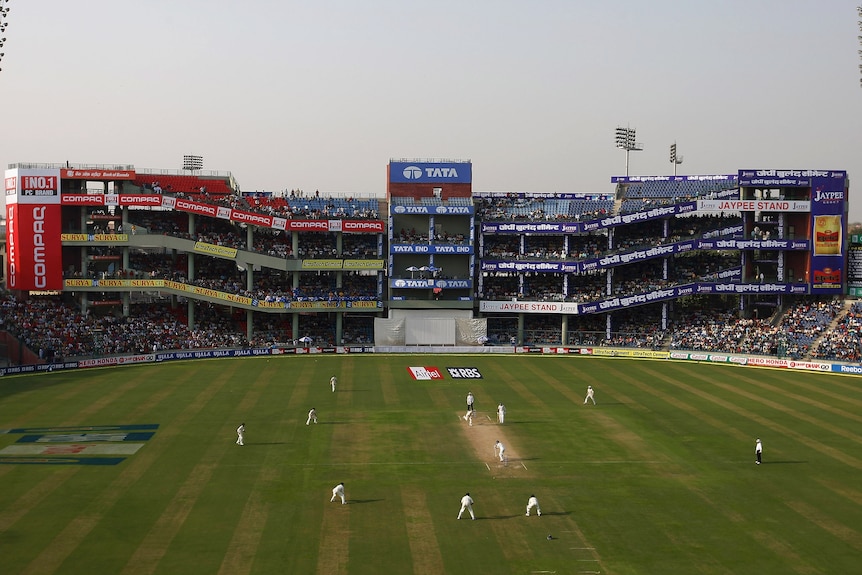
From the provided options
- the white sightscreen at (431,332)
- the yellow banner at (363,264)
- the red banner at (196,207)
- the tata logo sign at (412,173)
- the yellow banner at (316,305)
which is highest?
the tata logo sign at (412,173)

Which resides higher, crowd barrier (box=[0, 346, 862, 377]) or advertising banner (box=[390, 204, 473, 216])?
advertising banner (box=[390, 204, 473, 216])

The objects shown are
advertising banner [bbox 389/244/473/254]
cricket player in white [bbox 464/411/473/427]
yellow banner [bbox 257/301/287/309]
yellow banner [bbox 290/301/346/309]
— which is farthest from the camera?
advertising banner [bbox 389/244/473/254]

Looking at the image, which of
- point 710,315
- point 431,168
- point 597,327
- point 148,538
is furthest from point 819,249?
point 148,538

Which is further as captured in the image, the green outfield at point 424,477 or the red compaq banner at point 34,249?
the red compaq banner at point 34,249

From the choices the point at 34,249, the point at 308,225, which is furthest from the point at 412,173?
the point at 34,249

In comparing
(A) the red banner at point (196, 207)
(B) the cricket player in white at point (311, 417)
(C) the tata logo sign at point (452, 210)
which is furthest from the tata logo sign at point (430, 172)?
(B) the cricket player in white at point (311, 417)

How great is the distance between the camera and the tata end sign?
85.2 meters

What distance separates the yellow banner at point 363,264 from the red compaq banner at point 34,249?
25.4 metres

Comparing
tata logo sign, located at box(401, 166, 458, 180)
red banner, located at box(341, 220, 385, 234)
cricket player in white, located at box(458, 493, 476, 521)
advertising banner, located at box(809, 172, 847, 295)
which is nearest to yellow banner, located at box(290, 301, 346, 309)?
red banner, located at box(341, 220, 385, 234)

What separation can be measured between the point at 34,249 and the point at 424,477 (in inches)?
2191

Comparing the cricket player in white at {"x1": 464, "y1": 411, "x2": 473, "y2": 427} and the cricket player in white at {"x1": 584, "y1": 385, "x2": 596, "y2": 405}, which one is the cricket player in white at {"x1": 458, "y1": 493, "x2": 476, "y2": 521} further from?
the cricket player in white at {"x1": 584, "y1": 385, "x2": 596, "y2": 405}

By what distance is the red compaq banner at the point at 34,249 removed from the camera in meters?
77.9

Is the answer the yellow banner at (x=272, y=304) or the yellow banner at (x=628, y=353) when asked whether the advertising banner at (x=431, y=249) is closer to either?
the yellow banner at (x=272, y=304)

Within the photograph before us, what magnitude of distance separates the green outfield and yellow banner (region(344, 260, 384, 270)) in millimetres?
22341
